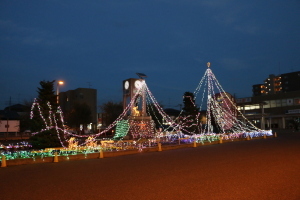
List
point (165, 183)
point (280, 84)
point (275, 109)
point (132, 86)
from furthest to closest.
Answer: point (280, 84) < point (275, 109) < point (132, 86) < point (165, 183)

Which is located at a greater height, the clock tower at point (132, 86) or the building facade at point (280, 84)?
the building facade at point (280, 84)

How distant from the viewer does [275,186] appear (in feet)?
24.5

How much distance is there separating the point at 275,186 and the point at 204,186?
5.76 feet

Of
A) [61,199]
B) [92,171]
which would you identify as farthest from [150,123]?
[61,199]

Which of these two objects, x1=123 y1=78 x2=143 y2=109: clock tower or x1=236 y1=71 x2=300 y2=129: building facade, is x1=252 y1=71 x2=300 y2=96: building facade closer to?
x1=236 y1=71 x2=300 y2=129: building facade

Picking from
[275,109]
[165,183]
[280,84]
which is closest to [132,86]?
[165,183]

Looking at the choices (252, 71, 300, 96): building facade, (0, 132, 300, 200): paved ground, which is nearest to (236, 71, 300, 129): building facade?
(252, 71, 300, 96): building facade

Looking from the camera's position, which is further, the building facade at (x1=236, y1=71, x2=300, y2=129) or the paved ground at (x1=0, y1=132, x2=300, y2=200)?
the building facade at (x1=236, y1=71, x2=300, y2=129)

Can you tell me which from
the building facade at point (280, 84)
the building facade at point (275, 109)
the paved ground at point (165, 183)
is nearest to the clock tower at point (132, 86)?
the paved ground at point (165, 183)

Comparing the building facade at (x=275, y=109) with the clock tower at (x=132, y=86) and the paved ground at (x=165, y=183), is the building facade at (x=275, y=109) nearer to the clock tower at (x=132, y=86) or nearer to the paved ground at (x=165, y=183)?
the clock tower at (x=132, y=86)

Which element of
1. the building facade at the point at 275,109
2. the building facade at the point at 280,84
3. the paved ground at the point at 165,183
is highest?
the building facade at the point at 280,84

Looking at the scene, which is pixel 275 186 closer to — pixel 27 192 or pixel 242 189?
pixel 242 189

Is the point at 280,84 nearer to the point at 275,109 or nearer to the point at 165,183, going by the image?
the point at 275,109

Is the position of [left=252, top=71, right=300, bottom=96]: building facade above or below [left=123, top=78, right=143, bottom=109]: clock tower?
above
